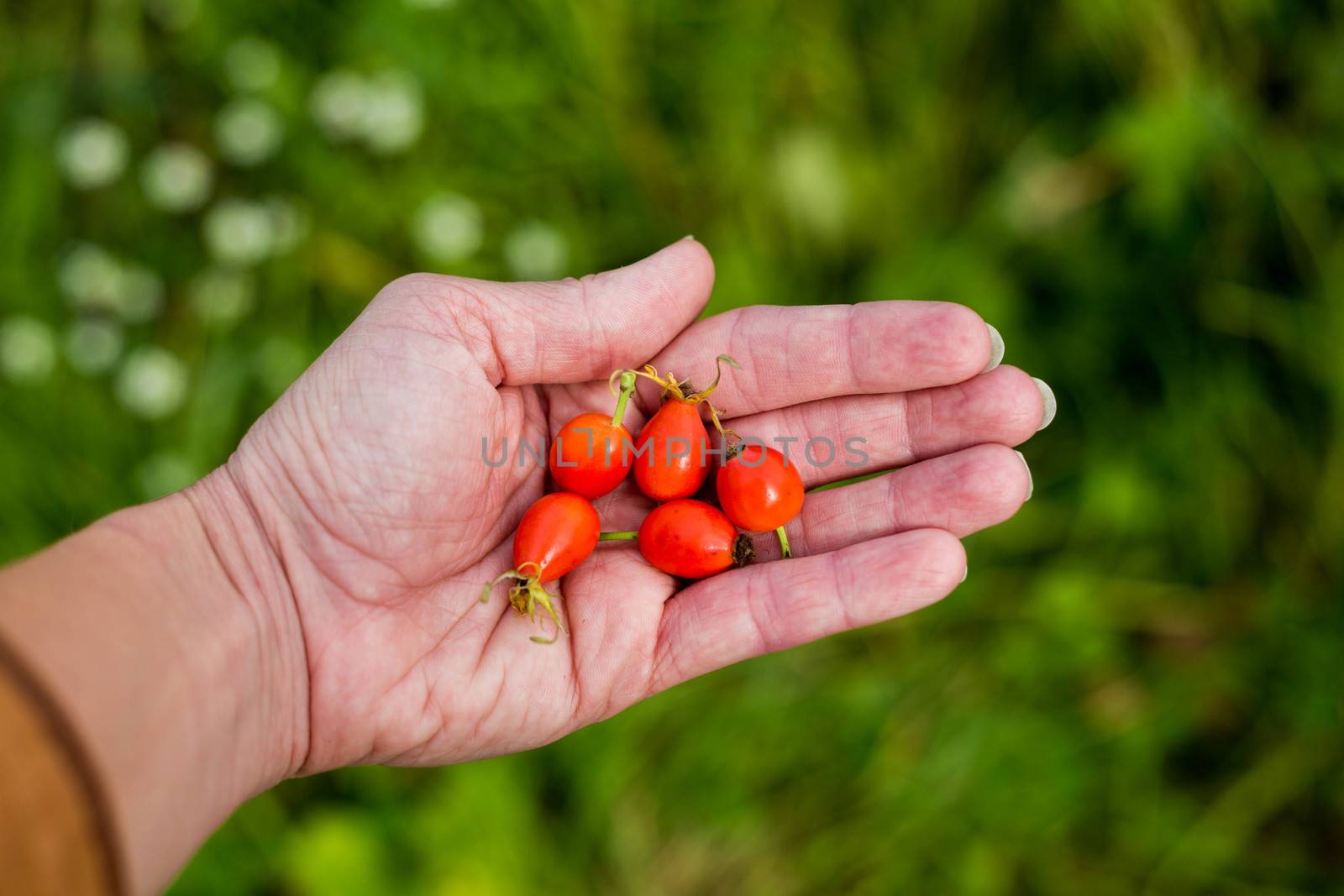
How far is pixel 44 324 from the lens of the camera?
4383 millimetres

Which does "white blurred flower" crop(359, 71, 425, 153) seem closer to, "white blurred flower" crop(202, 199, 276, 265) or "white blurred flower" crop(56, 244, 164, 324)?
"white blurred flower" crop(202, 199, 276, 265)

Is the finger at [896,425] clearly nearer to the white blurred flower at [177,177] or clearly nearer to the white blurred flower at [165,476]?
the white blurred flower at [165,476]

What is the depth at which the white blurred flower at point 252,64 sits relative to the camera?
4355mm

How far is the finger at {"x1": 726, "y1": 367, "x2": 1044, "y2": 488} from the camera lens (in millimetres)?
3027

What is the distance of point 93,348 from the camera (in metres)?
4.25

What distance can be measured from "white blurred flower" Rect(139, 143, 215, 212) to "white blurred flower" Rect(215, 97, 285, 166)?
0.19 m

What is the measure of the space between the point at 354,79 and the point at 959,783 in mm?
4091

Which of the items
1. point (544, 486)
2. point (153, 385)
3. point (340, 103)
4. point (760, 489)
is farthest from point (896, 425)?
point (153, 385)

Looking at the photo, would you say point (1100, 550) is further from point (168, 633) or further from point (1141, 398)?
point (168, 633)

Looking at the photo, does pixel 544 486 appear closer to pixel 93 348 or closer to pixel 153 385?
→ pixel 153 385

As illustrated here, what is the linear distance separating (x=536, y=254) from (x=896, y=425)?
6.16 feet

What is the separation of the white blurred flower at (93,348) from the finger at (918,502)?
3.19 metres

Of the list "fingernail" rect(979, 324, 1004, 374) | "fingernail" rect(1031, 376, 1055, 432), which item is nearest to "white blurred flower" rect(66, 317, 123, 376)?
"fingernail" rect(979, 324, 1004, 374)

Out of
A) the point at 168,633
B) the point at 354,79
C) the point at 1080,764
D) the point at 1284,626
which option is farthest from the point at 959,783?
the point at 354,79
